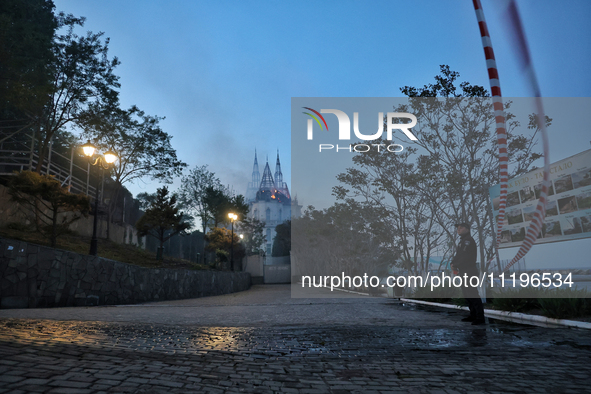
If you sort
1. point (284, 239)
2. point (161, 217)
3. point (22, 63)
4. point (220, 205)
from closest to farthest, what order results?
point (22, 63) → point (161, 217) → point (220, 205) → point (284, 239)

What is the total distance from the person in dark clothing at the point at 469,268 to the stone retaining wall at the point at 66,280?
9626 millimetres

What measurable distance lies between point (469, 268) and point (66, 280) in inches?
392

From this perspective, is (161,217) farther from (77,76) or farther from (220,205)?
(220,205)

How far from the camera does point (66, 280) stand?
430 inches

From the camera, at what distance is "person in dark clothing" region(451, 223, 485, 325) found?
662 centimetres

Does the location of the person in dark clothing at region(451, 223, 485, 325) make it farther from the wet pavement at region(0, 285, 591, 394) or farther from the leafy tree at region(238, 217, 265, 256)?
the leafy tree at region(238, 217, 265, 256)

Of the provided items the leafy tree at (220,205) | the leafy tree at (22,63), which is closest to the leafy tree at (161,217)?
the leafy tree at (22,63)

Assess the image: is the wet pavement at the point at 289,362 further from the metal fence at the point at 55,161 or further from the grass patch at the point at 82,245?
the metal fence at the point at 55,161

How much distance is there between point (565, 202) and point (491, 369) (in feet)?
21.5

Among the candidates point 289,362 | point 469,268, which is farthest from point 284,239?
point 289,362

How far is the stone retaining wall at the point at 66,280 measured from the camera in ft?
31.4

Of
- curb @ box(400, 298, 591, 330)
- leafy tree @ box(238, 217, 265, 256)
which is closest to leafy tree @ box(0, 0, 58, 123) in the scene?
curb @ box(400, 298, 591, 330)

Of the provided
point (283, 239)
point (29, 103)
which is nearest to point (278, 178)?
point (283, 239)

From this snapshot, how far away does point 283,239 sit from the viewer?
71.9 metres
